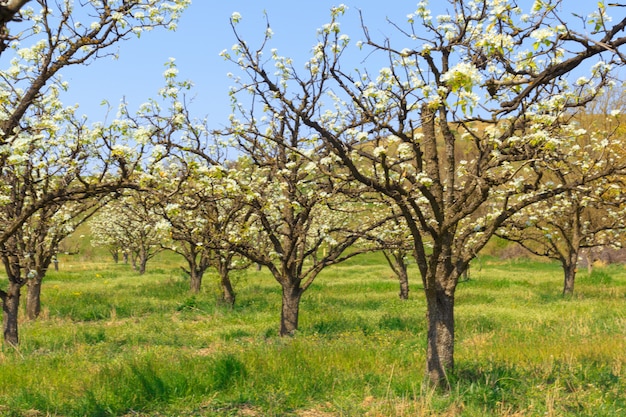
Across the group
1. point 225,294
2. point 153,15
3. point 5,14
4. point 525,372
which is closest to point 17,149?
point 5,14

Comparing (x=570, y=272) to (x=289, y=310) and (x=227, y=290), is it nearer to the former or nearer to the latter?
(x=289, y=310)

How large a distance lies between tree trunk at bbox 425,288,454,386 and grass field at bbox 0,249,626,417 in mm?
320

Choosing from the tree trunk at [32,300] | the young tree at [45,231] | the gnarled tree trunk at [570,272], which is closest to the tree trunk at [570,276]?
the gnarled tree trunk at [570,272]

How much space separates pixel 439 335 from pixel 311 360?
247 cm

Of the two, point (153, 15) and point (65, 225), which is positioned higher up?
point (153, 15)

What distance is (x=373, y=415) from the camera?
23.3ft

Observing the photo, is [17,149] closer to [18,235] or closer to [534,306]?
[18,235]

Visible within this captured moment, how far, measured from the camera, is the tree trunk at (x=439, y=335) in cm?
849

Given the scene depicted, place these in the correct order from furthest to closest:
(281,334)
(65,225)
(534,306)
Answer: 1. (534,306)
2. (65,225)
3. (281,334)

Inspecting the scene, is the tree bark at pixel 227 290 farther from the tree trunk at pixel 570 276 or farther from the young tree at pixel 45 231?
the tree trunk at pixel 570 276

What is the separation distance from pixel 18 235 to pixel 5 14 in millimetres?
14059

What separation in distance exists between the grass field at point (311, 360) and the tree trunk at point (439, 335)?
0.32 metres

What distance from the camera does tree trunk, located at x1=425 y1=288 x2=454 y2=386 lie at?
8.49 m

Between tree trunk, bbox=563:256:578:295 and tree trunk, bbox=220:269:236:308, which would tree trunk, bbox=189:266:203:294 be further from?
tree trunk, bbox=563:256:578:295
